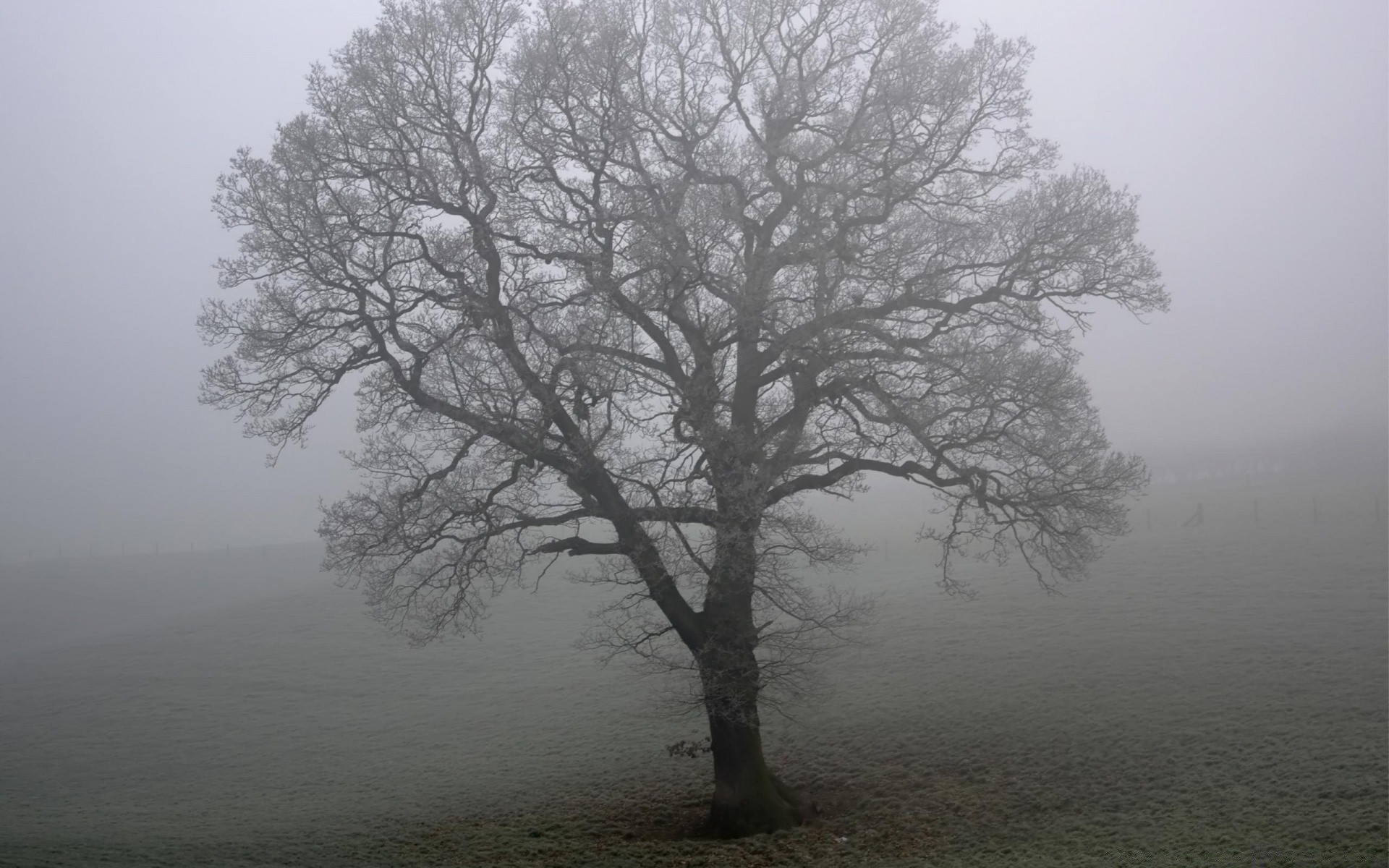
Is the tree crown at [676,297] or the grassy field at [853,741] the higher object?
the tree crown at [676,297]

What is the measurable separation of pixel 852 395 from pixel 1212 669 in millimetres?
12707

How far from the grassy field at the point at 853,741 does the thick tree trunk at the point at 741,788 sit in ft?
2.09

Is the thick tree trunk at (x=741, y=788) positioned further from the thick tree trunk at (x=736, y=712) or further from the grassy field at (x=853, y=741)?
the grassy field at (x=853, y=741)

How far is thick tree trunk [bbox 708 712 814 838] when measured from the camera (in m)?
12.7

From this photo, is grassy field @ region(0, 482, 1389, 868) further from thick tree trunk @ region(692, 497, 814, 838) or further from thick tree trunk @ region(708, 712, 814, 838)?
thick tree trunk @ region(692, 497, 814, 838)

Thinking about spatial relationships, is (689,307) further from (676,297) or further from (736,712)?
(736,712)

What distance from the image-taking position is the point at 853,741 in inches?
691

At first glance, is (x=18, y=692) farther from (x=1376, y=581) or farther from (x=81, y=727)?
(x=1376, y=581)

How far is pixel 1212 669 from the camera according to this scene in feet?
63.3

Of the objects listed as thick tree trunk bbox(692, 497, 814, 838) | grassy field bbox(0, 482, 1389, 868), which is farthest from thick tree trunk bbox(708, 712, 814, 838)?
grassy field bbox(0, 482, 1389, 868)

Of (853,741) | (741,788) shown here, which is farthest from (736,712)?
(853,741)

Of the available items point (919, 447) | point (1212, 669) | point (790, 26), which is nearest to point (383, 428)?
point (919, 447)

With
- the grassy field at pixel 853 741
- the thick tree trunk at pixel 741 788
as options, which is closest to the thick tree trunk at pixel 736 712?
the thick tree trunk at pixel 741 788

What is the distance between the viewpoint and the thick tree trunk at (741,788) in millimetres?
12734
